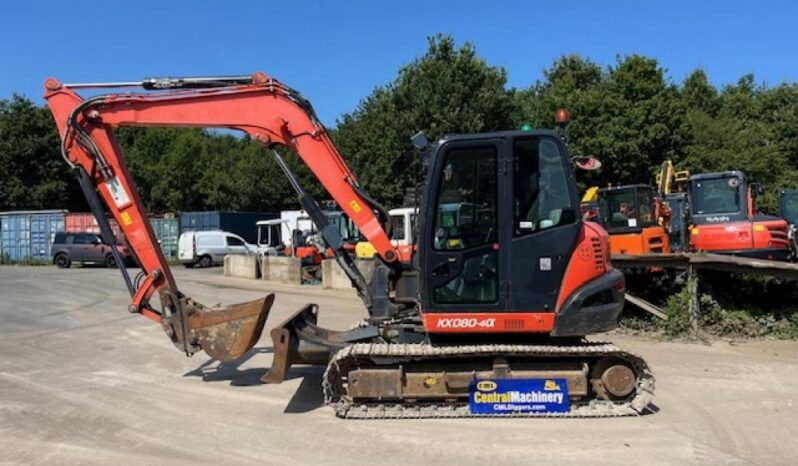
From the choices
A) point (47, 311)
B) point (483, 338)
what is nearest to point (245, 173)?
point (47, 311)

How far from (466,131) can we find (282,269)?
31.6 feet

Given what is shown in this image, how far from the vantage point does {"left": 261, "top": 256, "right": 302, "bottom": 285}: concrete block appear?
Answer: 74.3ft

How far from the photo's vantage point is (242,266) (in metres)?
25.4

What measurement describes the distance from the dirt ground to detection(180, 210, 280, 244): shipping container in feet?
90.9

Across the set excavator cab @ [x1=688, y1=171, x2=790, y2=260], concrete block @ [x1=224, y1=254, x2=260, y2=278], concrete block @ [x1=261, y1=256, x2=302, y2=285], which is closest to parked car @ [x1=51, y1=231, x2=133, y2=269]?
concrete block @ [x1=224, y1=254, x2=260, y2=278]

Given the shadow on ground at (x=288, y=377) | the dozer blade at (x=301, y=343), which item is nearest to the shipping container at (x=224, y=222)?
the shadow on ground at (x=288, y=377)

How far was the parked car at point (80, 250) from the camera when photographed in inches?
1246

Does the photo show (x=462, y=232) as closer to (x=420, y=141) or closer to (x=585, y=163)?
(x=420, y=141)

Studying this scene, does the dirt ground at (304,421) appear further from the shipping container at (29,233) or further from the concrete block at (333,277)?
the shipping container at (29,233)

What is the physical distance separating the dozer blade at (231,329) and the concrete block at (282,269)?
1516 cm

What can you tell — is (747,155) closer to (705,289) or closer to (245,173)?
(705,289)

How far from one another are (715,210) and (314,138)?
1150 centimetres

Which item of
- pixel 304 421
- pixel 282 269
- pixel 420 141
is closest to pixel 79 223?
pixel 282 269

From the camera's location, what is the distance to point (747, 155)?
36125mm
